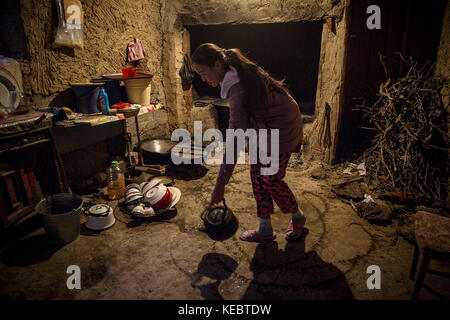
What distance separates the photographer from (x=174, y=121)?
Answer: 19.1ft

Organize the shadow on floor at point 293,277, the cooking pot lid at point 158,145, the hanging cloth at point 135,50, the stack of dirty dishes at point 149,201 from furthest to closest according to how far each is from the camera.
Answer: the cooking pot lid at point 158,145
the hanging cloth at point 135,50
the stack of dirty dishes at point 149,201
the shadow on floor at point 293,277

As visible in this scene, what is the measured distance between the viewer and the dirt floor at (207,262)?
2244 mm

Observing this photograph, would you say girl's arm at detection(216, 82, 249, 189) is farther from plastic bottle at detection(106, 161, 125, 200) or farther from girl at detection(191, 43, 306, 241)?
plastic bottle at detection(106, 161, 125, 200)

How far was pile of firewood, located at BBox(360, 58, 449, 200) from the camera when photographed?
11.8 feet

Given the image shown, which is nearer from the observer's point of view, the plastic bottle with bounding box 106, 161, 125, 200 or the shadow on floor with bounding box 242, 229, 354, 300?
the shadow on floor with bounding box 242, 229, 354, 300

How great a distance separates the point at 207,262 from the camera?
260cm

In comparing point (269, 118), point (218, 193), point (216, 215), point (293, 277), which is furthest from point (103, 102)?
point (293, 277)

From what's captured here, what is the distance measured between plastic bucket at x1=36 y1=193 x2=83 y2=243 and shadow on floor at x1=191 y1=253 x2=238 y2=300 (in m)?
1.41

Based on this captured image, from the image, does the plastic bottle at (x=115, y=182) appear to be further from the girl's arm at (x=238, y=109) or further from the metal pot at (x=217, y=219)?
the girl's arm at (x=238, y=109)

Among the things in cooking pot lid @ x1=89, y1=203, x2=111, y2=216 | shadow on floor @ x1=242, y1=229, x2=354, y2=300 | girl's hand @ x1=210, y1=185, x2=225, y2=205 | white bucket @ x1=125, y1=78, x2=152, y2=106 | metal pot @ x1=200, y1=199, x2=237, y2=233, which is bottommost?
shadow on floor @ x1=242, y1=229, x2=354, y2=300

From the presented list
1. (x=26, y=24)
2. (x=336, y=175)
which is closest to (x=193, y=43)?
(x=26, y=24)

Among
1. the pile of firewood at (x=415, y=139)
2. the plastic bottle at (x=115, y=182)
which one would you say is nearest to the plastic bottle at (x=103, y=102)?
the plastic bottle at (x=115, y=182)

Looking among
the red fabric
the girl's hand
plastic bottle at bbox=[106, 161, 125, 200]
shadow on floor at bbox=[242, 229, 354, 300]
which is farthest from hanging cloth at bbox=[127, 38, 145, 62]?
shadow on floor at bbox=[242, 229, 354, 300]

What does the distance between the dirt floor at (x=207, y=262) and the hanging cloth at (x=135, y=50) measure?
2.69m
